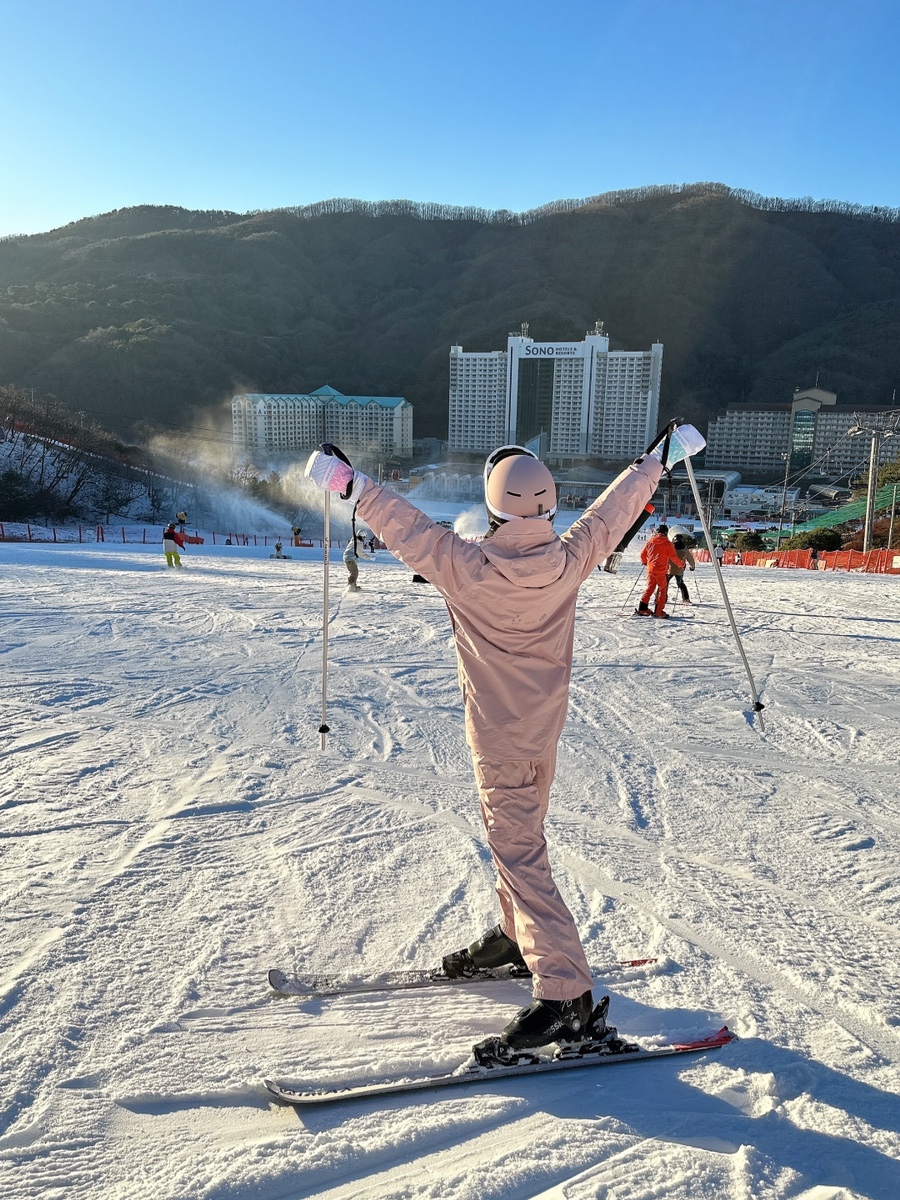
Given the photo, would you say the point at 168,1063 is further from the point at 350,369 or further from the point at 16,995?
the point at 350,369

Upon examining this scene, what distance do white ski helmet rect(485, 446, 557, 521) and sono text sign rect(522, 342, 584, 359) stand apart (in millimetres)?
90457

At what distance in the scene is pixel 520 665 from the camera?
2053 millimetres

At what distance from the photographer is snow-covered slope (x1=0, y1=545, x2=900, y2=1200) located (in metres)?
1.72

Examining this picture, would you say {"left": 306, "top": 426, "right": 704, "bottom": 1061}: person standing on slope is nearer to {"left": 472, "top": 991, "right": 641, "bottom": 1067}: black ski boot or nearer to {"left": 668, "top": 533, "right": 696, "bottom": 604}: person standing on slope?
{"left": 472, "top": 991, "right": 641, "bottom": 1067}: black ski boot

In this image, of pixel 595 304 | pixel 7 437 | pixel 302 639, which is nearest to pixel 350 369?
pixel 595 304

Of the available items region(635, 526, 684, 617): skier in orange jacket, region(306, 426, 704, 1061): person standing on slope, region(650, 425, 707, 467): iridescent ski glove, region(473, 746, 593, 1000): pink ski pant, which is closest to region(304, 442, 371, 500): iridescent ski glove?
region(306, 426, 704, 1061): person standing on slope

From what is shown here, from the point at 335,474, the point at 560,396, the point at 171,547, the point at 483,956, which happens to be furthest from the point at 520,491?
the point at 560,396

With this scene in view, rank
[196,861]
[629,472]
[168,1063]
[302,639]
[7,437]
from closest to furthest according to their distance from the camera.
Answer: [168,1063] → [629,472] → [196,861] → [302,639] → [7,437]

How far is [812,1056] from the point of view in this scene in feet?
6.64

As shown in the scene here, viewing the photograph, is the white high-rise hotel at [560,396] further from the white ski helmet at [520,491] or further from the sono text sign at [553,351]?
the white ski helmet at [520,491]

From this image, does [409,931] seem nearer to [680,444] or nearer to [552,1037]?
[552,1037]

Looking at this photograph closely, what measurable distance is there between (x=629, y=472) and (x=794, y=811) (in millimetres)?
2227

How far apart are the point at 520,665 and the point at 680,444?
1.35 meters

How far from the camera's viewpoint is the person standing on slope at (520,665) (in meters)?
2.00
